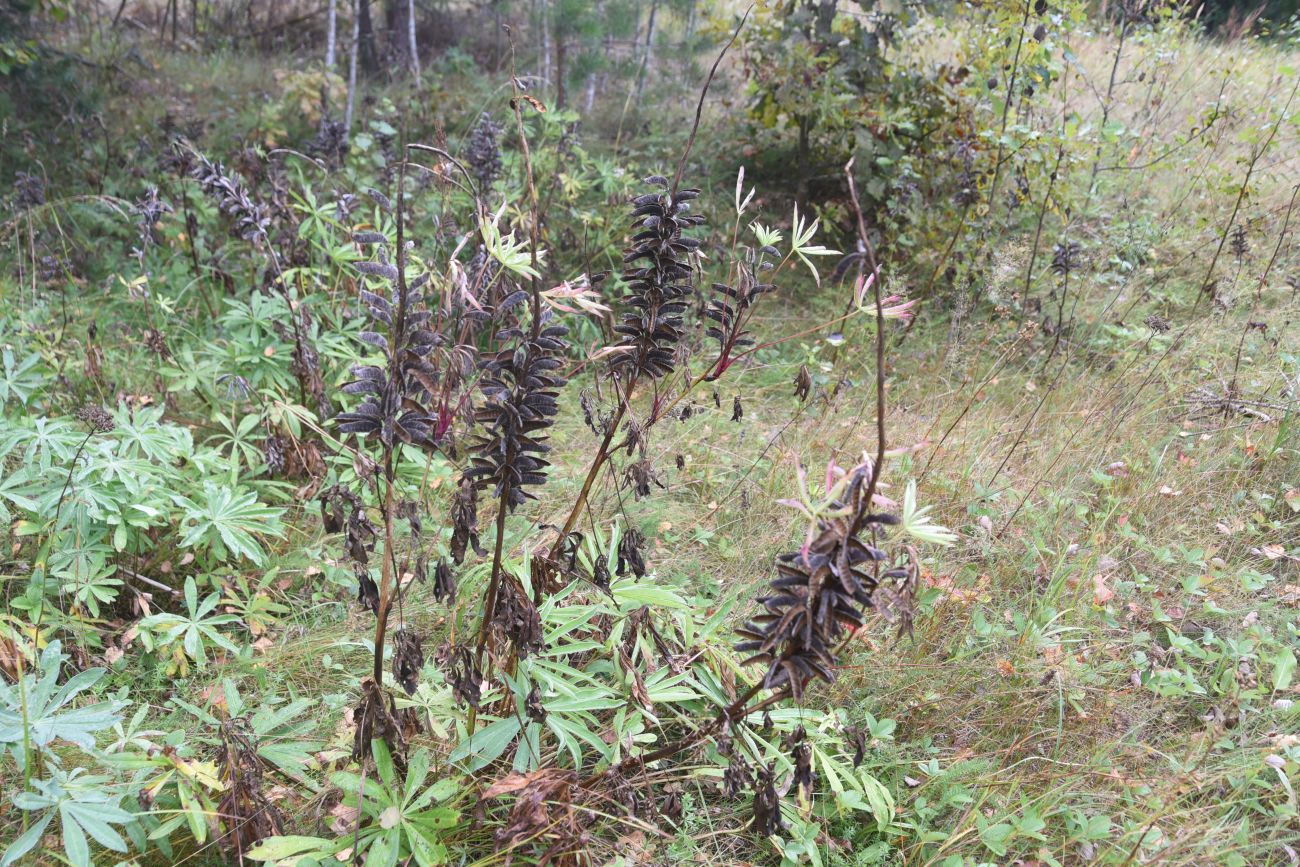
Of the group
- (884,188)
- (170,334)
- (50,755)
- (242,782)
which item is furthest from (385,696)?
(884,188)

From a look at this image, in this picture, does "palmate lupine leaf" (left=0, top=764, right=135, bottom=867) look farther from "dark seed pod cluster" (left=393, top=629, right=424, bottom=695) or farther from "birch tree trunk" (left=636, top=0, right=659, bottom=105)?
"birch tree trunk" (left=636, top=0, right=659, bottom=105)

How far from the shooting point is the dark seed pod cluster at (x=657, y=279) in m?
1.71

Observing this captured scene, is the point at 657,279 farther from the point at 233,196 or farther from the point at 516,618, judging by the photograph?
the point at 233,196

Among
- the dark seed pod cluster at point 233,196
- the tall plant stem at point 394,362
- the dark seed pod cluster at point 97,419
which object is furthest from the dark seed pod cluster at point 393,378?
the dark seed pod cluster at point 233,196

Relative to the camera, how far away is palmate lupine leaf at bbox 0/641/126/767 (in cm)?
170

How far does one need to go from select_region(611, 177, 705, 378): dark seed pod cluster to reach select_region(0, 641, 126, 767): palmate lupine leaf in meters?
1.36

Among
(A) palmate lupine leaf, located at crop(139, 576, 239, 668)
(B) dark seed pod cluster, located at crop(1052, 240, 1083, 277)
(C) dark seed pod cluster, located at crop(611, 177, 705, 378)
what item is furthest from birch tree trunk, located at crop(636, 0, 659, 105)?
(A) palmate lupine leaf, located at crop(139, 576, 239, 668)

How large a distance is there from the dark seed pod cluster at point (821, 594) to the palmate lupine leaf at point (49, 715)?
1425mm

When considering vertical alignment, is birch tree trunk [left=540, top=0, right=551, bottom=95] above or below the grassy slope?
above

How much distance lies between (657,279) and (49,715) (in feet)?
5.47

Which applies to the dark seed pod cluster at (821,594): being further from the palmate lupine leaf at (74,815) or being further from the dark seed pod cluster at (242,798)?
the palmate lupine leaf at (74,815)

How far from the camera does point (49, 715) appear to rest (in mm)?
1777

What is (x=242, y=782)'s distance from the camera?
1.73 m

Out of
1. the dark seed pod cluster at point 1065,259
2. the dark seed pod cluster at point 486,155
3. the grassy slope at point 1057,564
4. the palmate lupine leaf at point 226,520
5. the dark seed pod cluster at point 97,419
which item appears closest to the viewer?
the grassy slope at point 1057,564
